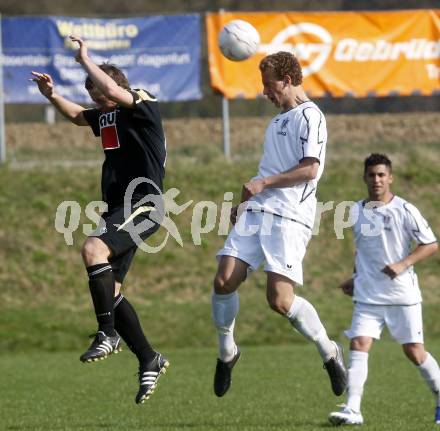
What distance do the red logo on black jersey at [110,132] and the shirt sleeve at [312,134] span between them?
1265mm

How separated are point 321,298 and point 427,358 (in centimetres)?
834

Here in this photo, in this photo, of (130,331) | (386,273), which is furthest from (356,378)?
(130,331)

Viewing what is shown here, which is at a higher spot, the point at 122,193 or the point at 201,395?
the point at 122,193

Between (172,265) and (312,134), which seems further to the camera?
(172,265)

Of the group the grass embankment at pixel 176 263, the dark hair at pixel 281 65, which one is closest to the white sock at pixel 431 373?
the dark hair at pixel 281 65

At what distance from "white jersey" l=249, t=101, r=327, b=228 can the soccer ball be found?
0.91 metres

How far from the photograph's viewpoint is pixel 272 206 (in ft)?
26.9

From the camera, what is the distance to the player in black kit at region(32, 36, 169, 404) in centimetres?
805

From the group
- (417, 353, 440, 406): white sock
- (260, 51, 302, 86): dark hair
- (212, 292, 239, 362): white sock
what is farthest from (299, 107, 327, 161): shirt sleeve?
(417, 353, 440, 406): white sock

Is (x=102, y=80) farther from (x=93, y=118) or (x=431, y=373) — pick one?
(x=431, y=373)

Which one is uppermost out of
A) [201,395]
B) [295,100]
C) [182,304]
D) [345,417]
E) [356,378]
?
[295,100]

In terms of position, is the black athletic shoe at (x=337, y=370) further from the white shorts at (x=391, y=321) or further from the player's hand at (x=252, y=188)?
the player's hand at (x=252, y=188)

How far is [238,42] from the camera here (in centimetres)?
895

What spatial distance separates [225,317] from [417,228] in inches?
76.8
